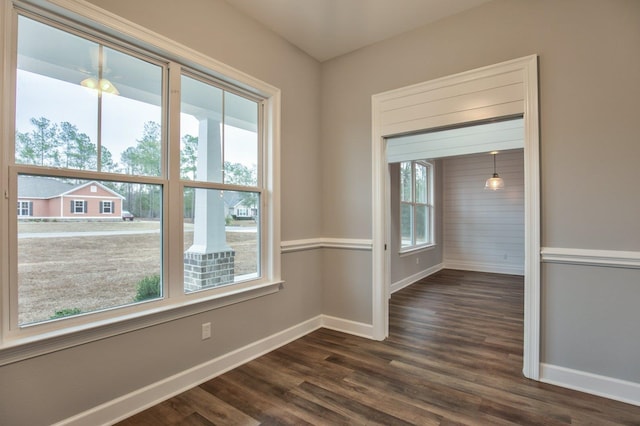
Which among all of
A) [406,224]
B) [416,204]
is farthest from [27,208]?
[416,204]

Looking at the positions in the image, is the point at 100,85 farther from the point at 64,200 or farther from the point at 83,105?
the point at 64,200

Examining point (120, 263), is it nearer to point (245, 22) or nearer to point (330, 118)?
point (245, 22)

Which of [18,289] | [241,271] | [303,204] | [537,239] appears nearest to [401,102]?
[303,204]

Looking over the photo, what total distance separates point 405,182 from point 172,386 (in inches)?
198

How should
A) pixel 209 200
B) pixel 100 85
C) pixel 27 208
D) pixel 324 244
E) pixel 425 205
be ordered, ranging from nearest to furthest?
pixel 27 208 < pixel 100 85 < pixel 209 200 < pixel 324 244 < pixel 425 205

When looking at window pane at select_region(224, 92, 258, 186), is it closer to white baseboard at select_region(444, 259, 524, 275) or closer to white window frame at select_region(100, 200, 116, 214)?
white window frame at select_region(100, 200, 116, 214)

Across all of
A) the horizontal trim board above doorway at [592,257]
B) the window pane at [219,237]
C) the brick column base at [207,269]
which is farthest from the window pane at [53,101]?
the horizontal trim board above doorway at [592,257]

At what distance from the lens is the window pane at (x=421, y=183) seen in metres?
6.44

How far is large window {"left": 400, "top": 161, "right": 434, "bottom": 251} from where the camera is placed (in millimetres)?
5863

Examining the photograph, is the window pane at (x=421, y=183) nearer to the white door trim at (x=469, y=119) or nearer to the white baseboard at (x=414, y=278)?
the white baseboard at (x=414, y=278)

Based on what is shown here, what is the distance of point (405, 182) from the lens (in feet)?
19.6

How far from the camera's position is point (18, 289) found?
1562 mm

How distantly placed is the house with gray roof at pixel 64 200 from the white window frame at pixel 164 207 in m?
0.06

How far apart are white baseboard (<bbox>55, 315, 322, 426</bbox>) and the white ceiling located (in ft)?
9.37
